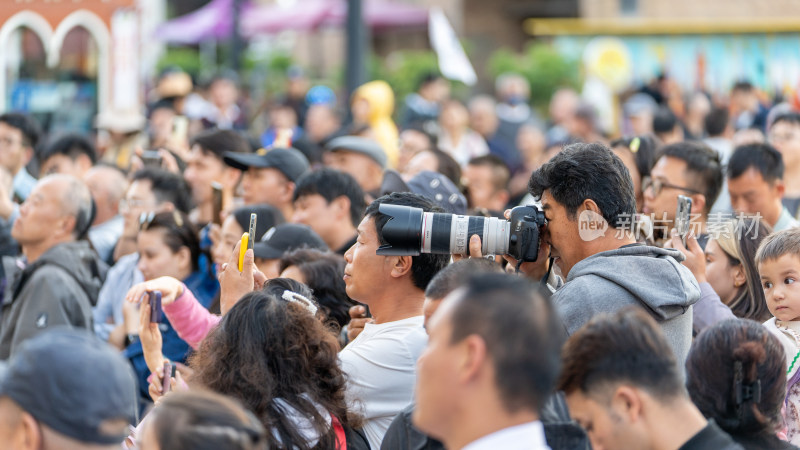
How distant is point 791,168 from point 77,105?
9.30 m

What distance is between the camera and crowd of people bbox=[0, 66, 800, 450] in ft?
7.16

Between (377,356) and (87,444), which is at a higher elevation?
(87,444)

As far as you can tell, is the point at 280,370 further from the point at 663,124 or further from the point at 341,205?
the point at 663,124

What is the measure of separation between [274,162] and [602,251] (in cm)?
326

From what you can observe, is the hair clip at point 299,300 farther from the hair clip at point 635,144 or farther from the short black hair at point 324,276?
the hair clip at point 635,144

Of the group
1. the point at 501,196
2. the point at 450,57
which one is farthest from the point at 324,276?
the point at 450,57

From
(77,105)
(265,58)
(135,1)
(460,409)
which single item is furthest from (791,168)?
(265,58)

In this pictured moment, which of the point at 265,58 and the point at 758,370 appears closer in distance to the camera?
the point at 758,370

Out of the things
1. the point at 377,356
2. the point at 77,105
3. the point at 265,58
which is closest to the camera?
the point at 377,356

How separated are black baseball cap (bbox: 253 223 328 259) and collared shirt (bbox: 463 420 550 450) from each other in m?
2.73

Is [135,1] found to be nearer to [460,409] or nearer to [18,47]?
[18,47]

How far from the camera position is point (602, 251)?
3512 millimetres

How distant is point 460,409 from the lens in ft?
7.13

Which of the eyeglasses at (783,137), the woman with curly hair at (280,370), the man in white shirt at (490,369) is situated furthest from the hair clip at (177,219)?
the eyeglasses at (783,137)
